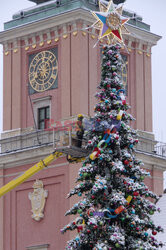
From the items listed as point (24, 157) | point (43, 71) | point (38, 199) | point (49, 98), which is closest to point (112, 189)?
point (38, 199)

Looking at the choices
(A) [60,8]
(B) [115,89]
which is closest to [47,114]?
(A) [60,8]

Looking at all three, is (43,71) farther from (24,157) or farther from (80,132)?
(80,132)

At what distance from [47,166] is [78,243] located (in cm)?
1280

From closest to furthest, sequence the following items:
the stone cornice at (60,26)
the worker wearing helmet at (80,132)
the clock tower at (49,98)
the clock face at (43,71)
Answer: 1. the worker wearing helmet at (80,132)
2. the clock tower at (49,98)
3. the stone cornice at (60,26)
4. the clock face at (43,71)

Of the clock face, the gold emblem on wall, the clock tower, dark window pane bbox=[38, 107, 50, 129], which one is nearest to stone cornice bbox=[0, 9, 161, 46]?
the clock tower

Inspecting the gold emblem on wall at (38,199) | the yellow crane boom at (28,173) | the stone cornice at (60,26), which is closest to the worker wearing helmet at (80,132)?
the yellow crane boom at (28,173)

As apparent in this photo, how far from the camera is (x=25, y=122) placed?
49656mm

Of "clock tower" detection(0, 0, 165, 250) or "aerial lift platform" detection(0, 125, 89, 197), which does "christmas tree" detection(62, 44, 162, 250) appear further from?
"clock tower" detection(0, 0, 165, 250)

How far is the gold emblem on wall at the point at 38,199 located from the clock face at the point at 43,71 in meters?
4.82

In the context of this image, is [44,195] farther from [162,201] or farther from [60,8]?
[60,8]

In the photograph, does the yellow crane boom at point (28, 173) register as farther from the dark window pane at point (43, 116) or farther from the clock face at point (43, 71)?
the clock face at point (43, 71)

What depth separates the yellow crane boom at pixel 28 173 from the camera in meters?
44.8

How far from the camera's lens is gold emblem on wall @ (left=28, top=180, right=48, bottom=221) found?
156 ft

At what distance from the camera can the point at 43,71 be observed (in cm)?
4962
